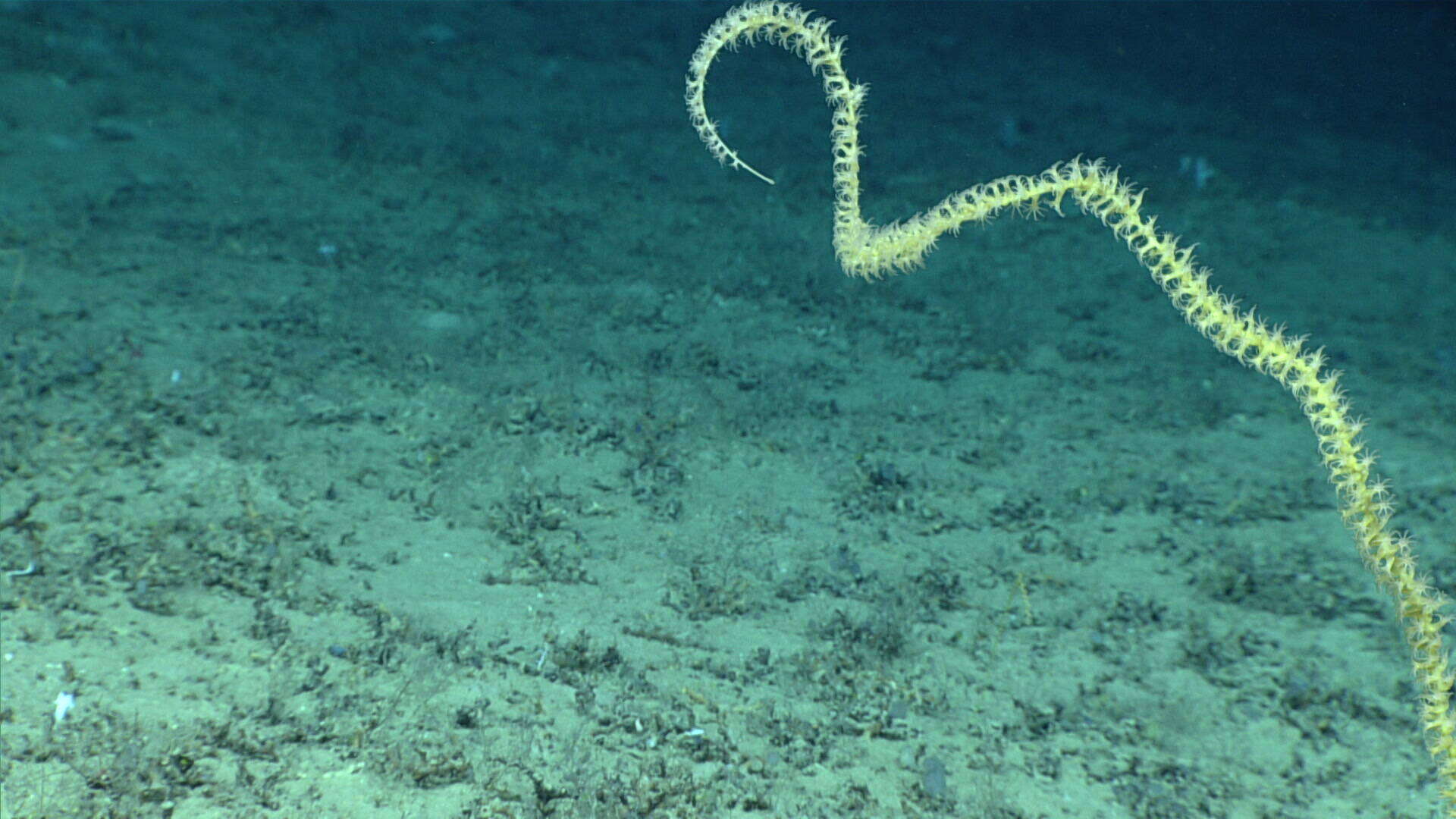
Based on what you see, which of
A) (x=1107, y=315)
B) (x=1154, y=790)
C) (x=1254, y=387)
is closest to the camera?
(x=1154, y=790)

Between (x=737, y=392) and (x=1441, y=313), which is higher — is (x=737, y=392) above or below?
below

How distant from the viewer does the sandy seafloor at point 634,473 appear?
8.23 feet

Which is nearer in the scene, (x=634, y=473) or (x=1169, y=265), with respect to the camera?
(x=1169, y=265)

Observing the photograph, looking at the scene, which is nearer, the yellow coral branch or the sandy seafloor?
the yellow coral branch

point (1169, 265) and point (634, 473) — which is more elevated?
point (1169, 265)

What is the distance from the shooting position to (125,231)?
16.7 ft

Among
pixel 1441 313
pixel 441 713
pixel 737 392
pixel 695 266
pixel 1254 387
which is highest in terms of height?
pixel 1441 313

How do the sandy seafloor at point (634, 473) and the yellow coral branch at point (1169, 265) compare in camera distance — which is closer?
the yellow coral branch at point (1169, 265)

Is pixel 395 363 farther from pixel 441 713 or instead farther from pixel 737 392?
pixel 441 713

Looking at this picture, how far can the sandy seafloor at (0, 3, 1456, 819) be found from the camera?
2508mm

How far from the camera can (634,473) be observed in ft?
12.4

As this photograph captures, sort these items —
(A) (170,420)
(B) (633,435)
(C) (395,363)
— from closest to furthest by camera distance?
(A) (170,420), (B) (633,435), (C) (395,363)

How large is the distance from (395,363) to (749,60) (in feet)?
21.5

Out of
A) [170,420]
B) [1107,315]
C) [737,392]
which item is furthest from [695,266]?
[170,420]
